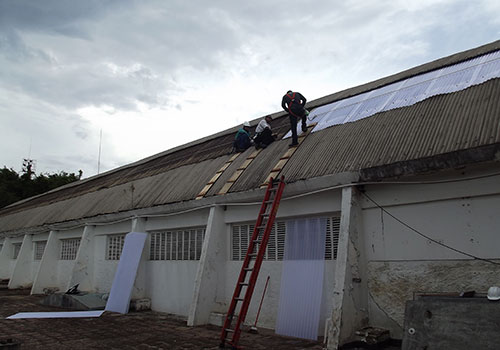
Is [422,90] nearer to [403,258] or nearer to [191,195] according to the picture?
[403,258]

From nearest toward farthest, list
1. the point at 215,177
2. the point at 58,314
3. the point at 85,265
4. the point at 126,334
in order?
the point at 126,334, the point at 58,314, the point at 215,177, the point at 85,265

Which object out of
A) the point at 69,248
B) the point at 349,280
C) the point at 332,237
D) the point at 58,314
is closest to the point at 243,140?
the point at 332,237

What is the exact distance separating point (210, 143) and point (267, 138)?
521 cm

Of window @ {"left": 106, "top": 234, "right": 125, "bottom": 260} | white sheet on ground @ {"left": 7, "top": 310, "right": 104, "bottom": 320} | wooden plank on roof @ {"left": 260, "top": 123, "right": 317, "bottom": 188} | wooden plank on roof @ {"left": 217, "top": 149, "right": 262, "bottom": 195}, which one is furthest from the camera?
window @ {"left": 106, "top": 234, "right": 125, "bottom": 260}

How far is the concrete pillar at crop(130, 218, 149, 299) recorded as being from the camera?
12805 millimetres

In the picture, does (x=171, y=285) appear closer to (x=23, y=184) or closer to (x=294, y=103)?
(x=294, y=103)

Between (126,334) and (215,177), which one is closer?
(126,334)

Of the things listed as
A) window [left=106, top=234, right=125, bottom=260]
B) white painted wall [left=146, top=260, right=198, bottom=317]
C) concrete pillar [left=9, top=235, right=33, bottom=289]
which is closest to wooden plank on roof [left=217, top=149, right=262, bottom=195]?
white painted wall [left=146, top=260, right=198, bottom=317]

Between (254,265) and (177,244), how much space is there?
518 centimetres

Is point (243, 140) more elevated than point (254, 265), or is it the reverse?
point (243, 140)

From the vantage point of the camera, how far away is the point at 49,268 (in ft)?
61.0

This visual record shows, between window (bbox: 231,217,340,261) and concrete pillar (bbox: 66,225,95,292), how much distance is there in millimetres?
7911

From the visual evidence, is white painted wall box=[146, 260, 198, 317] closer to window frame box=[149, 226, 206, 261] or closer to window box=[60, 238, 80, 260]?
window frame box=[149, 226, 206, 261]

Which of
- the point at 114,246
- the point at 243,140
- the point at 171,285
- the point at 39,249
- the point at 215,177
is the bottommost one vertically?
the point at 171,285
